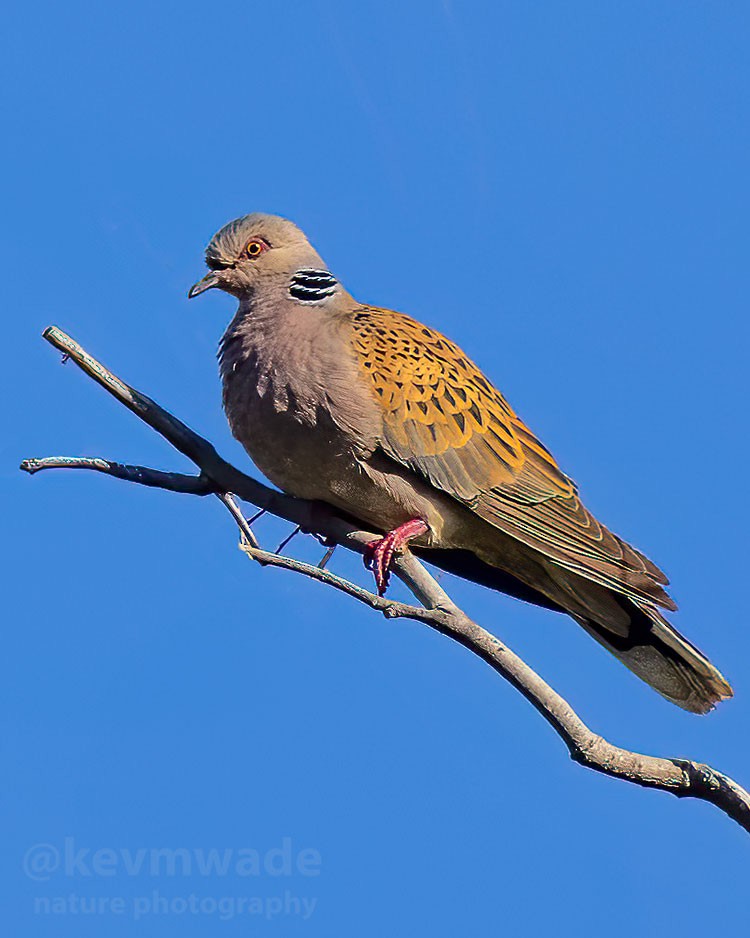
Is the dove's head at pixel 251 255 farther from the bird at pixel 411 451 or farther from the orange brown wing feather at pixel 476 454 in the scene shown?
the orange brown wing feather at pixel 476 454

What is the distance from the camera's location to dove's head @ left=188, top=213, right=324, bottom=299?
572 cm

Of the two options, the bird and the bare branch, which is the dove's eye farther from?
the bare branch

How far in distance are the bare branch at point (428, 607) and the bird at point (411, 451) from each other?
2.61 ft

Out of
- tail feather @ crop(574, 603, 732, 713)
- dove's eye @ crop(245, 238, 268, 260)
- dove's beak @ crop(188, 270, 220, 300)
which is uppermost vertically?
dove's eye @ crop(245, 238, 268, 260)

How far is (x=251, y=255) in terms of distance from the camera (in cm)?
579

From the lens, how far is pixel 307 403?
17.1 ft

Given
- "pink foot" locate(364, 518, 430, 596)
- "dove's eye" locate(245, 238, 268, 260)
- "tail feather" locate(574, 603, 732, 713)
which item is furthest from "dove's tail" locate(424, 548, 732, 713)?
"dove's eye" locate(245, 238, 268, 260)

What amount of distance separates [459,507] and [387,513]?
33 cm

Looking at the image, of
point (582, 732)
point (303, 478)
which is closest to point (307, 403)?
point (303, 478)

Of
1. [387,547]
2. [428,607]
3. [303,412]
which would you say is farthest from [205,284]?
[428,607]

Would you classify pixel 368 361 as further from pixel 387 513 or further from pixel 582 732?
pixel 582 732

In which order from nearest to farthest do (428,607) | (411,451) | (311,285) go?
(428,607) → (411,451) → (311,285)

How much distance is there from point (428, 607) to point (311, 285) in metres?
2.10

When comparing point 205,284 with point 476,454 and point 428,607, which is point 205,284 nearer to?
point 476,454
